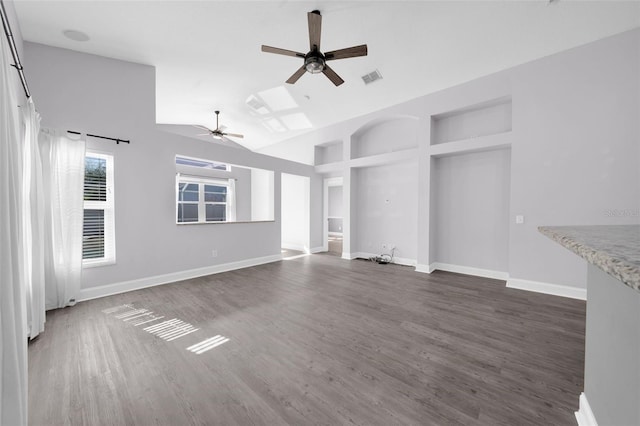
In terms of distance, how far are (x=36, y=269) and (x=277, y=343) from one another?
103 inches

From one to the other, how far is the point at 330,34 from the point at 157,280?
179 inches

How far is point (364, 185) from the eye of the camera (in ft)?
21.0

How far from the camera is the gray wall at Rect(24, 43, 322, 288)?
316 centimetres

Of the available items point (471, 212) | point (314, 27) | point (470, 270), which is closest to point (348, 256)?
point (470, 270)

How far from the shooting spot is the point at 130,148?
12.1ft

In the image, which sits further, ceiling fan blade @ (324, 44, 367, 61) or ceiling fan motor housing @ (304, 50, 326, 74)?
ceiling fan motor housing @ (304, 50, 326, 74)

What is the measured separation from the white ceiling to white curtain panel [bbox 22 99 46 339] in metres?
1.37

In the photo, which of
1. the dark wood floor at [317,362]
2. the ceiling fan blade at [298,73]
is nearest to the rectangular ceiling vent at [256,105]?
the ceiling fan blade at [298,73]

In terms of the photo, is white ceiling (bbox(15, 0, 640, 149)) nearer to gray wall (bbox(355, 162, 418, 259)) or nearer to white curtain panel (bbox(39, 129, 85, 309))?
white curtain panel (bbox(39, 129, 85, 309))

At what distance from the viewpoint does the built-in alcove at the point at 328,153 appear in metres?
6.95

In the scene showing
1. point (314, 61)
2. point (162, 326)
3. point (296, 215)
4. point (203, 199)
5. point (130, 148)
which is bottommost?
point (162, 326)

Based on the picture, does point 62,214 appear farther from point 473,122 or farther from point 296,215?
point 473,122

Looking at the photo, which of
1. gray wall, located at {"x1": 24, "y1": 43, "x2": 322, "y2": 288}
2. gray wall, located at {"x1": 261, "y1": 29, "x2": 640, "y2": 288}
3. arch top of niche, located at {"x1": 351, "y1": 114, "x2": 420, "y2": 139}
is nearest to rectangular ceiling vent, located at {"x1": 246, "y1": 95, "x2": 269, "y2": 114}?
gray wall, located at {"x1": 24, "y1": 43, "x2": 322, "y2": 288}

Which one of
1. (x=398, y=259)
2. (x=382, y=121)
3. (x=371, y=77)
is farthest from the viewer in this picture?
(x=382, y=121)
